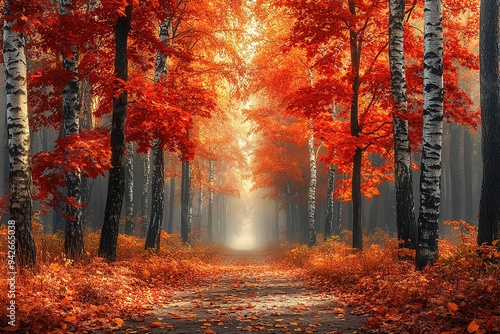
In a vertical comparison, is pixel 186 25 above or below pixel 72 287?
above

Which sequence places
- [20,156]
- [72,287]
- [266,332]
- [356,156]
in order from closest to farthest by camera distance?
[266,332]
[72,287]
[20,156]
[356,156]

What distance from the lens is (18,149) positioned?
8484 millimetres

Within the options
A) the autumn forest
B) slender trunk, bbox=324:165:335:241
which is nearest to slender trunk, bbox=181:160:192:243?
the autumn forest

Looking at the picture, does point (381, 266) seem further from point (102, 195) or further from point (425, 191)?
point (102, 195)

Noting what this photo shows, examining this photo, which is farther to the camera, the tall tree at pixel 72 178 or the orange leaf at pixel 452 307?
the tall tree at pixel 72 178

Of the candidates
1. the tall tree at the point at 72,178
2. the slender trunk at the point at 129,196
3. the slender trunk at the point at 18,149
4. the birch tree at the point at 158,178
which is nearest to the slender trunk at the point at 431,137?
the slender trunk at the point at 18,149

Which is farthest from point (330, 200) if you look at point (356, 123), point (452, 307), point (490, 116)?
point (452, 307)

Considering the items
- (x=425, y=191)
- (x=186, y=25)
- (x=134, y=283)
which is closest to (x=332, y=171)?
(x=186, y=25)

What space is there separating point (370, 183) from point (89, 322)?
39.3 feet

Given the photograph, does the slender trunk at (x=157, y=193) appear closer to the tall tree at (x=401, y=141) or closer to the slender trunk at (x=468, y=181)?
the tall tree at (x=401, y=141)

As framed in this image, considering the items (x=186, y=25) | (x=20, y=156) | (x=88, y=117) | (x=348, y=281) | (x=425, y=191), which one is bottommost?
(x=348, y=281)

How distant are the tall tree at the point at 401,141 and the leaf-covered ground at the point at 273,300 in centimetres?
71

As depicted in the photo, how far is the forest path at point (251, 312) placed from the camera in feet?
21.4

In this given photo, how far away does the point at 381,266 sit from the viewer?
10547 millimetres
